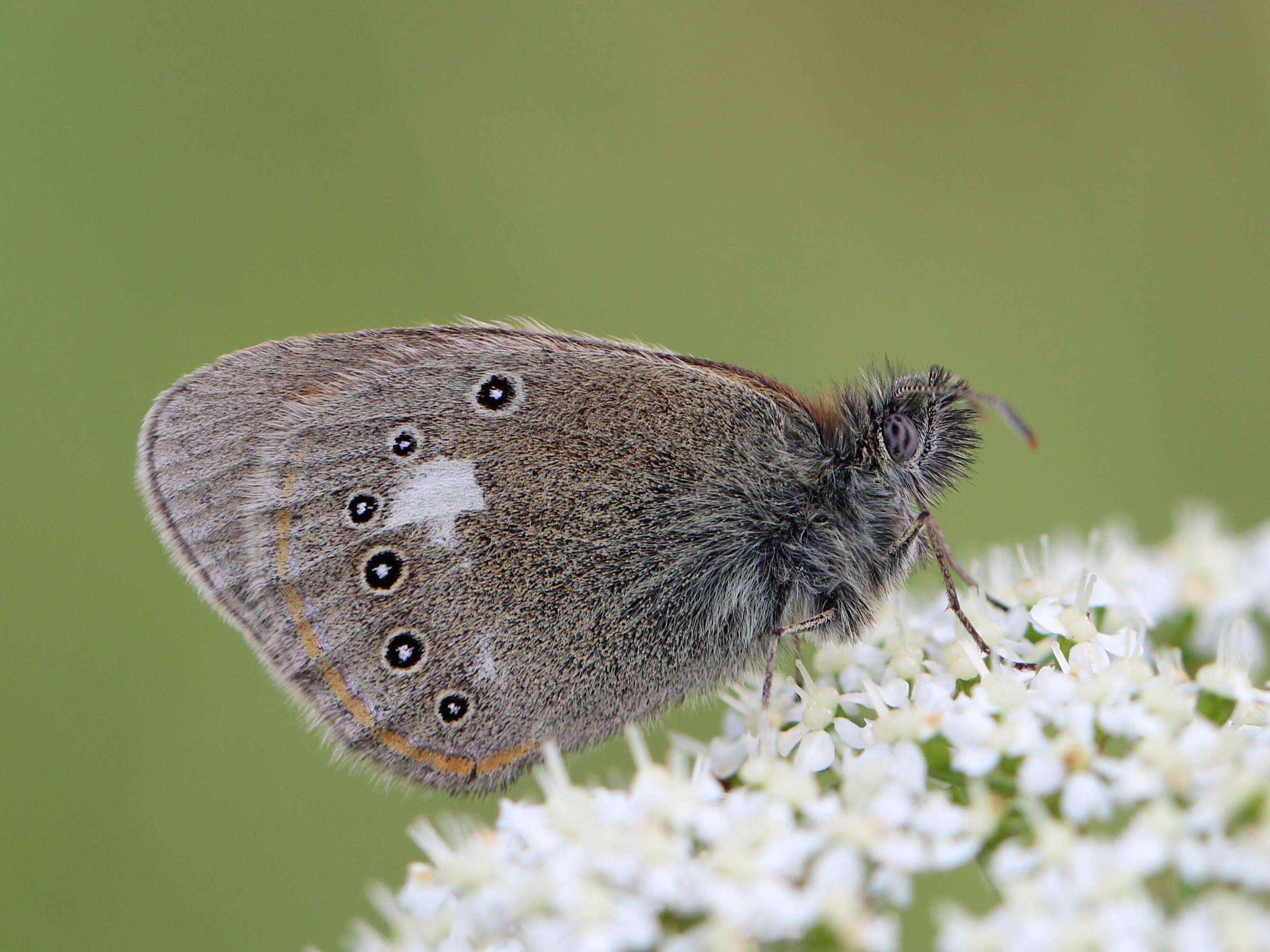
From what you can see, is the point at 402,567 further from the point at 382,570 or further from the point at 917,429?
the point at 917,429

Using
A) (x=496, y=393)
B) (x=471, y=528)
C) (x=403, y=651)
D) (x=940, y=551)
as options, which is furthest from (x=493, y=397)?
(x=940, y=551)

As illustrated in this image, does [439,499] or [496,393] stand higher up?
[496,393]

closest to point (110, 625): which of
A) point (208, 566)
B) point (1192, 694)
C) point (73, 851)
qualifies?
point (73, 851)

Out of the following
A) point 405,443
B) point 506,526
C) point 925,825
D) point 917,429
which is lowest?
point 925,825

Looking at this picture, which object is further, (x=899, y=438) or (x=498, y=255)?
(x=498, y=255)

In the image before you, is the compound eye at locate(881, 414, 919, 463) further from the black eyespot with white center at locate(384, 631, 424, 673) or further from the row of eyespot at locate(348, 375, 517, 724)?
the black eyespot with white center at locate(384, 631, 424, 673)

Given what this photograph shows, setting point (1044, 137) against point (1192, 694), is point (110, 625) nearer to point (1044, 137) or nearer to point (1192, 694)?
point (1192, 694)

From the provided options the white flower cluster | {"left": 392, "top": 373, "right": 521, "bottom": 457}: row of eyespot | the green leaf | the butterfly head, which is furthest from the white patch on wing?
the green leaf
